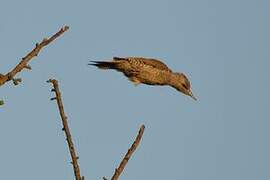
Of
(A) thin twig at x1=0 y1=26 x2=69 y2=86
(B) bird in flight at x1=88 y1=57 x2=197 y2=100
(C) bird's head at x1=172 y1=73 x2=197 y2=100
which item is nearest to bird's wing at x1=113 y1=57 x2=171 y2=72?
(B) bird in flight at x1=88 y1=57 x2=197 y2=100

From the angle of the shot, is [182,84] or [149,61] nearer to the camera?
[149,61]

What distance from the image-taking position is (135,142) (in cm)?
351

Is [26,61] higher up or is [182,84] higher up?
[182,84]

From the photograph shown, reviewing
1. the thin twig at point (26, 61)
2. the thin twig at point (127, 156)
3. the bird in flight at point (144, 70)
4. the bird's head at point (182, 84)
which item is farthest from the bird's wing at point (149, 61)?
the thin twig at point (26, 61)

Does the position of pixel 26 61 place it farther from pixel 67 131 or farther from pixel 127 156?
pixel 127 156

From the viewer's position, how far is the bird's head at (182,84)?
41.3 feet

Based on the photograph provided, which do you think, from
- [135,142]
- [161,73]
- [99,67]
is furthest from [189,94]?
[135,142]

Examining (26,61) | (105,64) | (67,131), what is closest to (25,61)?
(26,61)

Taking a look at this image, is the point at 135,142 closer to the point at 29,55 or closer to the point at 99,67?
the point at 29,55

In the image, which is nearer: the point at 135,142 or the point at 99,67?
the point at 135,142

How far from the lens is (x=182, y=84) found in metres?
12.8

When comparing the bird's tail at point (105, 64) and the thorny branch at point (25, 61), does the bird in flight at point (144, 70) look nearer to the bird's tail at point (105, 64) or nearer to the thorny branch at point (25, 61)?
the bird's tail at point (105, 64)

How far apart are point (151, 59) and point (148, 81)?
50 cm

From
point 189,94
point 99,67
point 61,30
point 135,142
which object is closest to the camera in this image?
point 61,30
